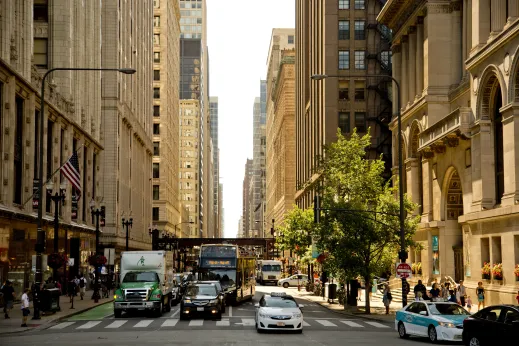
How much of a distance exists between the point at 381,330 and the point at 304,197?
79.6m

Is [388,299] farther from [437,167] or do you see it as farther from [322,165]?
[437,167]

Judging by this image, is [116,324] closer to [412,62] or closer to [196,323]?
[196,323]

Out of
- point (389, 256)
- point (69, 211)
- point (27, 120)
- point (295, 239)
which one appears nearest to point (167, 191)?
point (295, 239)

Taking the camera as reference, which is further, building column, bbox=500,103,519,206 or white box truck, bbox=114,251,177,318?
building column, bbox=500,103,519,206

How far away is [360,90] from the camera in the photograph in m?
90.6

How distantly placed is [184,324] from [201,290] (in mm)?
3211

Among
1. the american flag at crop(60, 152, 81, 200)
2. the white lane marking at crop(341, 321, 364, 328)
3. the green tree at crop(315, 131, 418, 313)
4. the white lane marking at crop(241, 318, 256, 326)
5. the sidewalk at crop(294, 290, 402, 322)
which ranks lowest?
the sidewalk at crop(294, 290, 402, 322)

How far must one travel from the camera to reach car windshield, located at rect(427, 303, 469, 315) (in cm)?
2664

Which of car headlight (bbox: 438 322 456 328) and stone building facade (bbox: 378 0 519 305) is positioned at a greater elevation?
stone building facade (bbox: 378 0 519 305)

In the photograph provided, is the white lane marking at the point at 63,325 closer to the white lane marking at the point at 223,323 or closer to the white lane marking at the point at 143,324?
the white lane marking at the point at 143,324

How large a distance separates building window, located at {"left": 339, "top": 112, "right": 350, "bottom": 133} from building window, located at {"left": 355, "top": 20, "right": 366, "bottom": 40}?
9.46m

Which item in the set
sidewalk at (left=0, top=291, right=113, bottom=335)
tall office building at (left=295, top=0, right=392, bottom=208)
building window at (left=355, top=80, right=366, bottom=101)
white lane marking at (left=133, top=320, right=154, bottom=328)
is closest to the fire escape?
tall office building at (left=295, top=0, right=392, bottom=208)

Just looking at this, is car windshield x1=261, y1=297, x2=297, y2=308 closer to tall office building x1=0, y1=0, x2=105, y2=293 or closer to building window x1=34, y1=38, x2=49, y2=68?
tall office building x1=0, y1=0, x2=105, y2=293

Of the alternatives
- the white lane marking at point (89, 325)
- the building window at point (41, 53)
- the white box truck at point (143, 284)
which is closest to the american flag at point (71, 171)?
the white box truck at point (143, 284)
